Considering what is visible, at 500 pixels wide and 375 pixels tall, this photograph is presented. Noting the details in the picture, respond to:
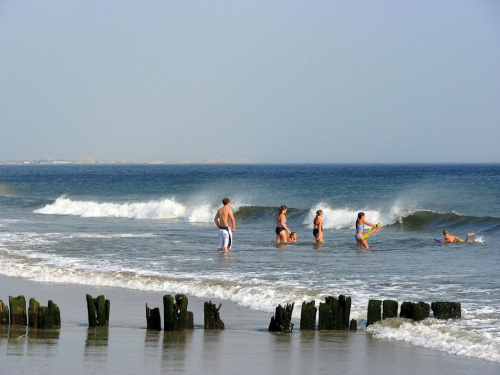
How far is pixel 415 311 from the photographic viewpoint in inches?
334

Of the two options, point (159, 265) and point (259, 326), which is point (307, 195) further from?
point (259, 326)

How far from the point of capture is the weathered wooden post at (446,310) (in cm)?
861

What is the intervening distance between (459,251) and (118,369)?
13.0 meters

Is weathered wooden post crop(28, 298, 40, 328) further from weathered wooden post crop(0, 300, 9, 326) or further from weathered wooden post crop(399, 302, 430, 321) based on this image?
weathered wooden post crop(399, 302, 430, 321)

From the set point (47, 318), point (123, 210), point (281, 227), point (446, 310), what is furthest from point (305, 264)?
point (123, 210)

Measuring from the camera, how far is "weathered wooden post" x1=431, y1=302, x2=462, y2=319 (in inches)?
339

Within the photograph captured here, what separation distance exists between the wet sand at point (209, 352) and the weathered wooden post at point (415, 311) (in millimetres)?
633

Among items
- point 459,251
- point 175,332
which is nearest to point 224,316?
point 175,332

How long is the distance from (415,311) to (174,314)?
3015 millimetres

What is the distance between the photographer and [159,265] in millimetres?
14891

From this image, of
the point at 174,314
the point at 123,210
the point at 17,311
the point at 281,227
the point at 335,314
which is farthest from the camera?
the point at 123,210

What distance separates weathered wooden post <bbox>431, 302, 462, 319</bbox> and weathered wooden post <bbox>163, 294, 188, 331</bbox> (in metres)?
3.17

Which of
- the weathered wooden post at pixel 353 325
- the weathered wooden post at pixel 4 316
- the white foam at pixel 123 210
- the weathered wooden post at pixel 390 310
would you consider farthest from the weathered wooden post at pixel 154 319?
the white foam at pixel 123 210

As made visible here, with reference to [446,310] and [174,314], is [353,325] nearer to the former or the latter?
[446,310]
